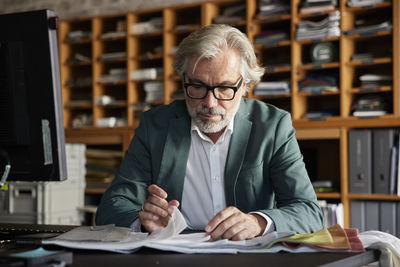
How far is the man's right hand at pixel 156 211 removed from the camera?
122 centimetres

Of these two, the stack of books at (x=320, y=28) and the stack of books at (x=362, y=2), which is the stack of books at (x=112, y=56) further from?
the stack of books at (x=362, y=2)

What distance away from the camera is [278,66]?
12.0 ft

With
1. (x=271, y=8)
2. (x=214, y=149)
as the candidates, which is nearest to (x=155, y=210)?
(x=214, y=149)

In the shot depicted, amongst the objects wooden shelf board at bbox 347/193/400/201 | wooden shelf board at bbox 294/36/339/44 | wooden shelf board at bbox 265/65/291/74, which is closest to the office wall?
wooden shelf board at bbox 265/65/291/74

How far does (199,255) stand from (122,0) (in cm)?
383

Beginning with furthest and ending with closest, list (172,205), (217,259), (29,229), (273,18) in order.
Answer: (273,18)
(29,229)
(172,205)
(217,259)

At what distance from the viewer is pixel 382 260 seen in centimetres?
105

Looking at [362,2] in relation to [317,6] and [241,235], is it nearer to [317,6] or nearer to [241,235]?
[317,6]

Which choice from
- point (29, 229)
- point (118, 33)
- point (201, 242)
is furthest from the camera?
point (118, 33)

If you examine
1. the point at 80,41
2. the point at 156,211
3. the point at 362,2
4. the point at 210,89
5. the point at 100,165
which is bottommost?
the point at 100,165

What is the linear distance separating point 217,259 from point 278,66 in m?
2.88

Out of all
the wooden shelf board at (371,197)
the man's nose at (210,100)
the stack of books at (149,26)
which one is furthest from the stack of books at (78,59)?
the man's nose at (210,100)

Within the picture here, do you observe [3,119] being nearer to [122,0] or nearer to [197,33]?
[197,33]

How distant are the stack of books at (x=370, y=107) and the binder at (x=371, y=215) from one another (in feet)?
1.89
